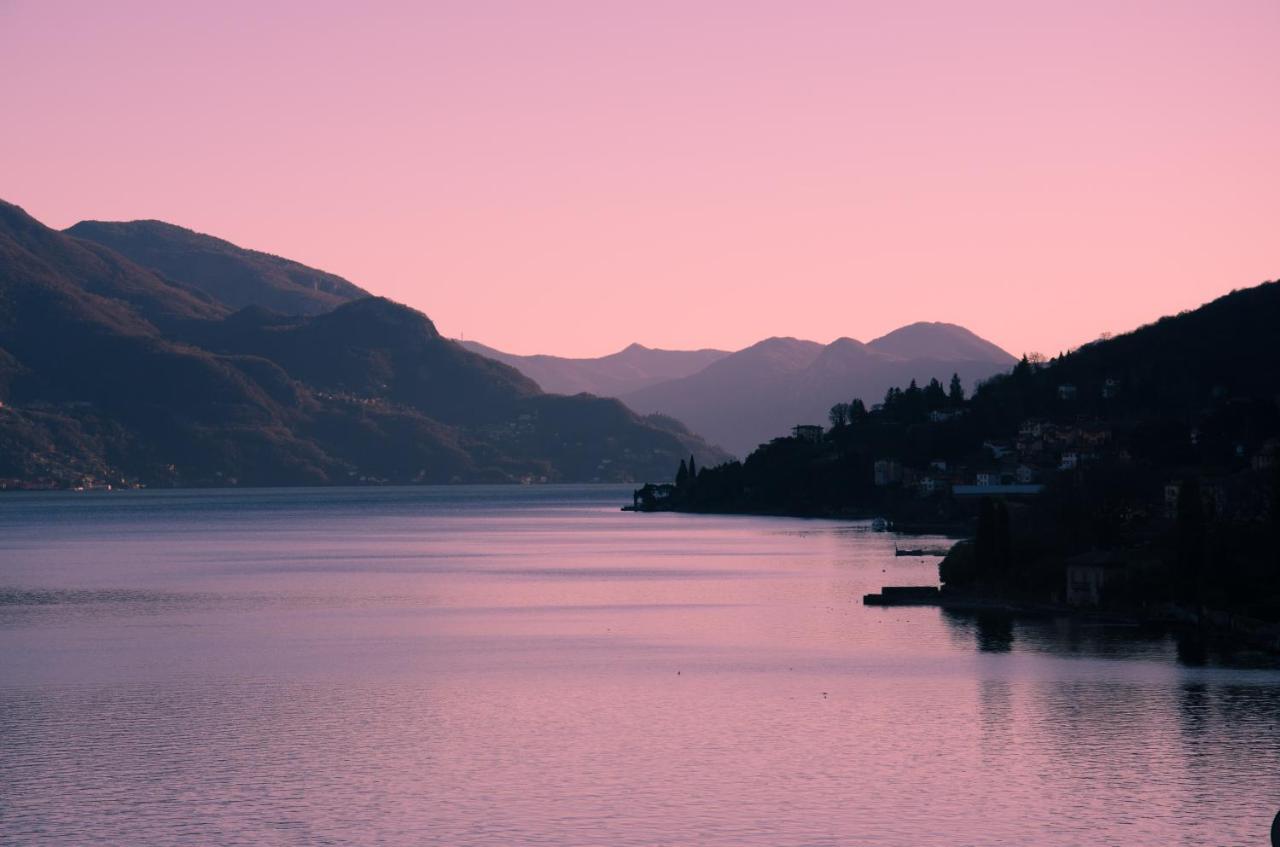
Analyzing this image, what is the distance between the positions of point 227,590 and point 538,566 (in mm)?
38802

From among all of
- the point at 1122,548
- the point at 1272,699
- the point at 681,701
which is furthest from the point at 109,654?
the point at 1122,548

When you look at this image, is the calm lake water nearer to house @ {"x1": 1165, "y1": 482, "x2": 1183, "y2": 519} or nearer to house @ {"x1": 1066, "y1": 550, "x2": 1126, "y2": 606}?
house @ {"x1": 1066, "y1": 550, "x2": 1126, "y2": 606}

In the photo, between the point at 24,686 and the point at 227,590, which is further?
the point at 227,590

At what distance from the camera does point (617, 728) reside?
212 feet

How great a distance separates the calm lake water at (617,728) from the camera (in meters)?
48.7

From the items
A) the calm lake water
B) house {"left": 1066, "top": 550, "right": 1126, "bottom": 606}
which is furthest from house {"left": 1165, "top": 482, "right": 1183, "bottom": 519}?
the calm lake water

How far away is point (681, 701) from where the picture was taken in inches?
2825

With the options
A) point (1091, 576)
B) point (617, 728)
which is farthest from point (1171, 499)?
point (617, 728)

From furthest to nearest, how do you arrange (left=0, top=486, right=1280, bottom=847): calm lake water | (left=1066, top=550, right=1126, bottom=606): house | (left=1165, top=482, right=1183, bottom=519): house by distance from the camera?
(left=1165, top=482, right=1183, bottom=519): house < (left=1066, top=550, right=1126, bottom=606): house < (left=0, top=486, right=1280, bottom=847): calm lake water

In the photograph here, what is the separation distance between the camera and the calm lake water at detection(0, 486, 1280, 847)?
48656mm

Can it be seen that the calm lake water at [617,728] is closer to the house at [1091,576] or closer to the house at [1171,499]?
the house at [1091,576]

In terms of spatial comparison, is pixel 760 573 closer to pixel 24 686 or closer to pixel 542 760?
pixel 24 686

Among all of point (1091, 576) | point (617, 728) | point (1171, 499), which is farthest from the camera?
point (1171, 499)

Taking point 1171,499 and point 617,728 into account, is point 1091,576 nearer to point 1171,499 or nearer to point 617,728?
point 617,728
